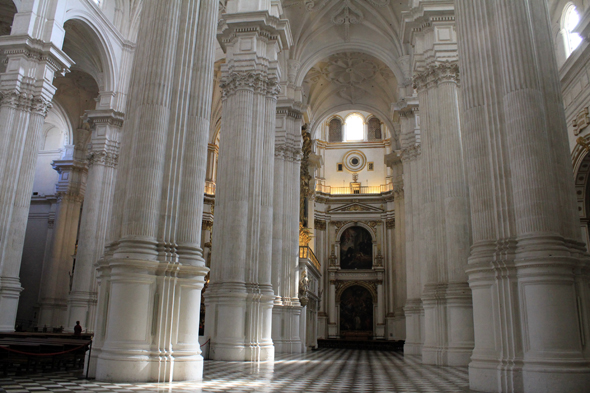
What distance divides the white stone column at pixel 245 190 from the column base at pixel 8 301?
6.54 meters

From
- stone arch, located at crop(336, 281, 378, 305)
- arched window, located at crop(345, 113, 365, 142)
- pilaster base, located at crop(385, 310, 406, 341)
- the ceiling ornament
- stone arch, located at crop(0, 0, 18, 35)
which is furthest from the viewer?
arched window, located at crop(345, 113, 365, 142)

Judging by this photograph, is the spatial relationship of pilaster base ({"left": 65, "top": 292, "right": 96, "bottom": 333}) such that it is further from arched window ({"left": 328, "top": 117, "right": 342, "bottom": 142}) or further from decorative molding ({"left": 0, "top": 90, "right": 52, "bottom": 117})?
arched window ({"left": 328, "top": 117, "right": 342, "bottom": 142})

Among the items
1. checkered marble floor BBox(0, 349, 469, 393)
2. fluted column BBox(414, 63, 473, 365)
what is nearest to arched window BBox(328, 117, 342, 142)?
fluted column BBox(414, 63, 473, 365)

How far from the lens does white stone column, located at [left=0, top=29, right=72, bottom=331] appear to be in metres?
14.9

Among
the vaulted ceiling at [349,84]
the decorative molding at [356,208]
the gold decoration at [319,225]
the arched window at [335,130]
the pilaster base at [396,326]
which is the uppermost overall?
the arched window at [335,130]

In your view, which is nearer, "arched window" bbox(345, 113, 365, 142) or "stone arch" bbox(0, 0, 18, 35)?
"stone arch" bbox(0, 0, 18, 35)

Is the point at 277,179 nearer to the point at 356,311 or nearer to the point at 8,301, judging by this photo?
the point at 8,301

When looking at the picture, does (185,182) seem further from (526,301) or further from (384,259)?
(384,259)

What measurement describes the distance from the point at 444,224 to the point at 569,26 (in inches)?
412

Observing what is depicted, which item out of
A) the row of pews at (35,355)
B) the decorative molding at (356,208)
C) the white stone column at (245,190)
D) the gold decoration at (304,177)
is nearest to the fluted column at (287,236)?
the white stone column at (245,190)

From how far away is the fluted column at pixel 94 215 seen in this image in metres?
19.4

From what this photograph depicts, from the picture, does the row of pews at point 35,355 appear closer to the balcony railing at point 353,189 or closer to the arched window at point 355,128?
the balcony railing at point 353,189

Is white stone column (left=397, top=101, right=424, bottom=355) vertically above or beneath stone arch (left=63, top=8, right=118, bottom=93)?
beneath

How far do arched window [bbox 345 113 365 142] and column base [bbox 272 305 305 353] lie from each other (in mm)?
24379
